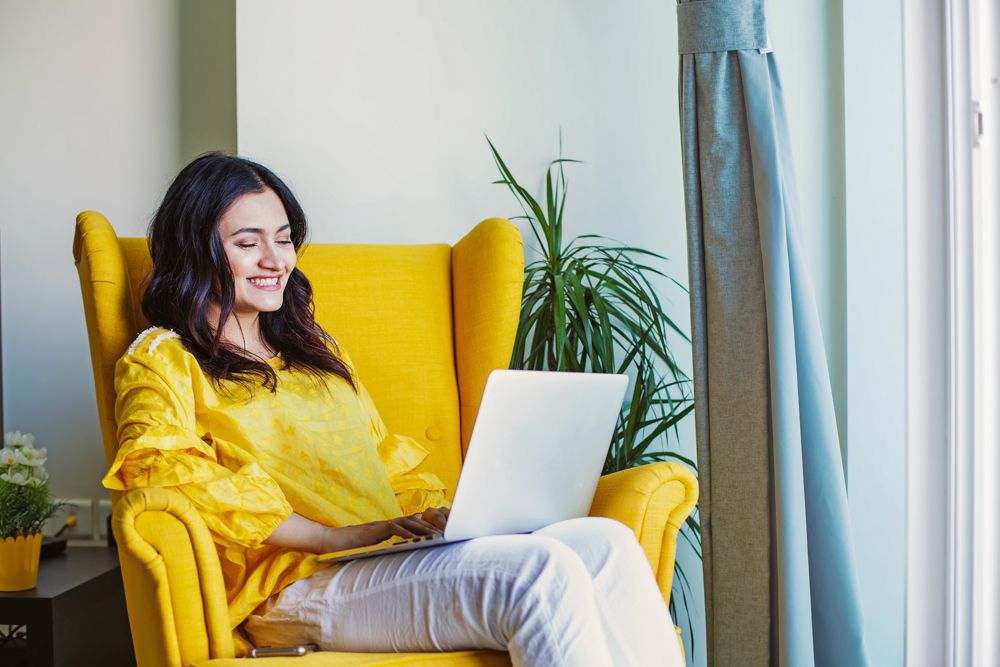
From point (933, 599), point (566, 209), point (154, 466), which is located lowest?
point (933, 599)

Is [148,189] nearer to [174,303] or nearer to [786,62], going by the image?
[174,303]

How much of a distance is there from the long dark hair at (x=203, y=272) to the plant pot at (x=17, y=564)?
23.3 inches

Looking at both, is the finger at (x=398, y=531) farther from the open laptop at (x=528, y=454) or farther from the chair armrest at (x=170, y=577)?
the chair armrest at (x=170, y=577)

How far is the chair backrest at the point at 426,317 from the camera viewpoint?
1.98 meters

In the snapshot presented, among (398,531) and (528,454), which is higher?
(528,454)

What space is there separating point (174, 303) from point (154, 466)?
0.39 metres

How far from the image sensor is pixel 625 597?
128cm

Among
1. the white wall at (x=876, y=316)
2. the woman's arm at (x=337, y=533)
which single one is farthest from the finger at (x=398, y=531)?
the white wall at (x=876, y=316)

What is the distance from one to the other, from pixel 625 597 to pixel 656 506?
0.33m

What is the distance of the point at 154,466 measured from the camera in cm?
137

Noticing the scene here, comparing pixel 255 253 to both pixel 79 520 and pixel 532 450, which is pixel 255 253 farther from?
pixel 79 520

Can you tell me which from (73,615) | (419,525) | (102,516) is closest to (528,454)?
(419,525)

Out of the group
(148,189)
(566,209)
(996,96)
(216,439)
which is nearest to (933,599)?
(996,96)

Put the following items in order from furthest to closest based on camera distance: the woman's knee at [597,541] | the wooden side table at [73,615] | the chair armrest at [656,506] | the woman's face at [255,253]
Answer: the wooden side table at [73,615]
the woman's face at [255,253]
the chair armrest at [656,506]
the woman's knee at [597,541]
